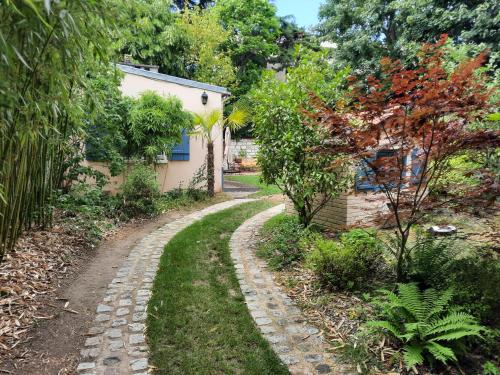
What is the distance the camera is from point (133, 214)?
6668mm

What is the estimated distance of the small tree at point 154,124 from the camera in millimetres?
7086

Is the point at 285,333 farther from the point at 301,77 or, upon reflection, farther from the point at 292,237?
the point at 301,77

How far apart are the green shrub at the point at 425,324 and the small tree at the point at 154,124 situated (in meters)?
5.74

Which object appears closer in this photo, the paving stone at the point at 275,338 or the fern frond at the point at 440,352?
the fern frond at the point at 440,352

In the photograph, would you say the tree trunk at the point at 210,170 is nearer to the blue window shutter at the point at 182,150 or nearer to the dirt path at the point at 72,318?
the blue window shutter at the point at 182,150

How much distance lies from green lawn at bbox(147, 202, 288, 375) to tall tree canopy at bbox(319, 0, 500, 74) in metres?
7.96

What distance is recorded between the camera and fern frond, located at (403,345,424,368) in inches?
87.0

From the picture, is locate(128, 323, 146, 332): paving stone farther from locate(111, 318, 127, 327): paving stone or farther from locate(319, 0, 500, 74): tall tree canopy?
locate(319, 0, 500, 74): tall tree canopy

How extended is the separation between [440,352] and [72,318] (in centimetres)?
279

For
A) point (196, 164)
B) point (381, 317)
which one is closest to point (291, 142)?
point (381, 317)

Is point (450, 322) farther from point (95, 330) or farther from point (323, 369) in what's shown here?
point (95, 330)

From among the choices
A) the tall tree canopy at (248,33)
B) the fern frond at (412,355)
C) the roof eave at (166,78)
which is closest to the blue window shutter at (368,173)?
the fern frond at (412,355)

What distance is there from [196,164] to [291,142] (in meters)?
4.87

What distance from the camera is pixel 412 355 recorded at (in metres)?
2.27
